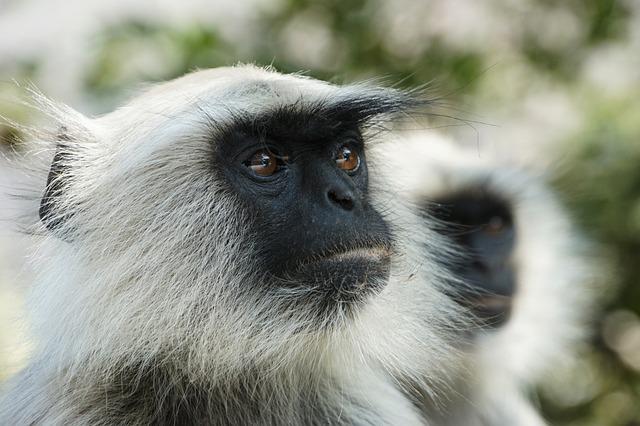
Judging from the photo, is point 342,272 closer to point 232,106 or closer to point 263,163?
point 263,163

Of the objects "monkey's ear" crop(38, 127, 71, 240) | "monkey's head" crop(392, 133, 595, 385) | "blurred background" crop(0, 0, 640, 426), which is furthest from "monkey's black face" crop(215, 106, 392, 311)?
"blurred background" crop(0, 0, 640, 426)

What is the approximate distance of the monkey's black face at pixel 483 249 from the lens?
4.36 m

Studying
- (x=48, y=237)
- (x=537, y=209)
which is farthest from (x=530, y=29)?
(x=48, y=237)

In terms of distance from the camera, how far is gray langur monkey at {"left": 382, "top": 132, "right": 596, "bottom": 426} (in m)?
4.28

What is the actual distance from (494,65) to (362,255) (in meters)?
3.04

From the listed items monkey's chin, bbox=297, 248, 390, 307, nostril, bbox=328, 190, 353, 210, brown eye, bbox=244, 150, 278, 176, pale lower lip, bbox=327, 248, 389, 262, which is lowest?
monkey's chin, bbox=297, 248, 390, 307

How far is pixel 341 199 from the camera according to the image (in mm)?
2891

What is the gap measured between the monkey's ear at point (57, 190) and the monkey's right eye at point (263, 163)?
627 millimetres

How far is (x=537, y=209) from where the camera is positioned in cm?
540

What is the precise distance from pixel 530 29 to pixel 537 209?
130 cm

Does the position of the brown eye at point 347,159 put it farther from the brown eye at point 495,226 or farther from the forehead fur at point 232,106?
the brown eye at point 495,226

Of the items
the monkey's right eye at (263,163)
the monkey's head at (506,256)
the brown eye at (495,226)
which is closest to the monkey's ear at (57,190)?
the monkey's right eye at (263,163)

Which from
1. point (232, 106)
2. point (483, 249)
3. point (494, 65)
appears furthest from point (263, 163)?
point (494, 65)

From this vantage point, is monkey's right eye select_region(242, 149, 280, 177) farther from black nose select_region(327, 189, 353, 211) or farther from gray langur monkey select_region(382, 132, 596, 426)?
gray langur monkey select_region(382, 132, 596, 426)
